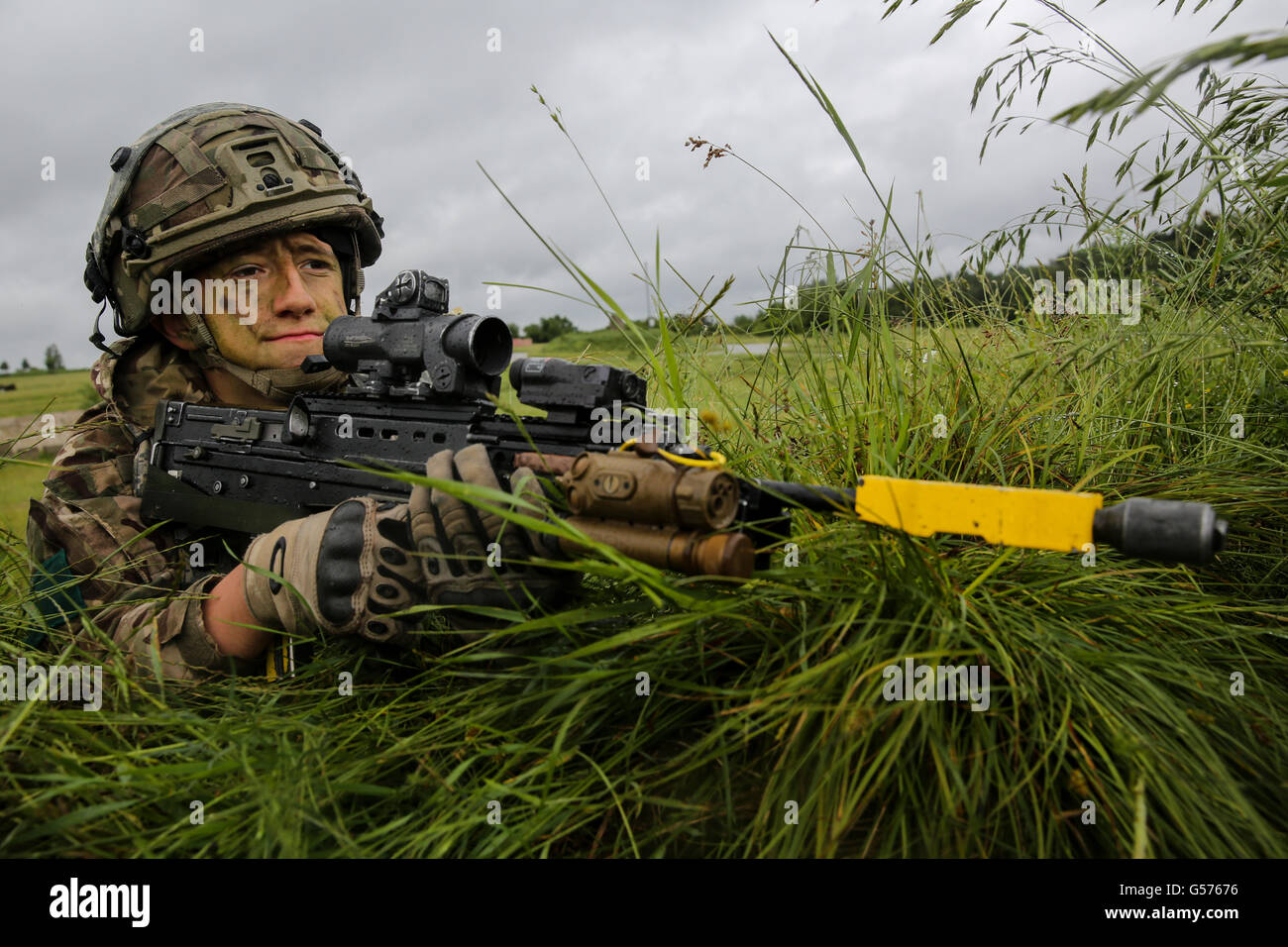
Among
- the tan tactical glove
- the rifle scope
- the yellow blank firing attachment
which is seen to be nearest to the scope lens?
the rifle scope

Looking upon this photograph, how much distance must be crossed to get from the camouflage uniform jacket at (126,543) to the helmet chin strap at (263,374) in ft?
0.77

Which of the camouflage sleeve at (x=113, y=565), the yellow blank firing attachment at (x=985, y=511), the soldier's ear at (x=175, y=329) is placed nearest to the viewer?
the yellow blank firing attachment at (x=985, y=511)

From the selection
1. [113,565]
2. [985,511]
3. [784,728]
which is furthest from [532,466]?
[113,565]

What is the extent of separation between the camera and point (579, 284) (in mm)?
2166

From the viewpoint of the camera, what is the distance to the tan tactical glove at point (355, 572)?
78.4 inches

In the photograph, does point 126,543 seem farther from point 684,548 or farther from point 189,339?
point 684,548

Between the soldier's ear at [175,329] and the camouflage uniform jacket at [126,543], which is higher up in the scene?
the soldier's ear at [175,329]

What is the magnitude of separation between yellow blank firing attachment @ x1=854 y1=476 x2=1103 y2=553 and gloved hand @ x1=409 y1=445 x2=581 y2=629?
0.75 meters

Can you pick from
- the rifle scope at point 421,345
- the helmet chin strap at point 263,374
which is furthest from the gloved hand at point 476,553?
the helmet chin strap at point 263,374

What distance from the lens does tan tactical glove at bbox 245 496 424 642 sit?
1.99 m

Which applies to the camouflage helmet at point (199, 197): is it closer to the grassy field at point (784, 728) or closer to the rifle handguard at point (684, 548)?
the grassy field at point (784, 728)
